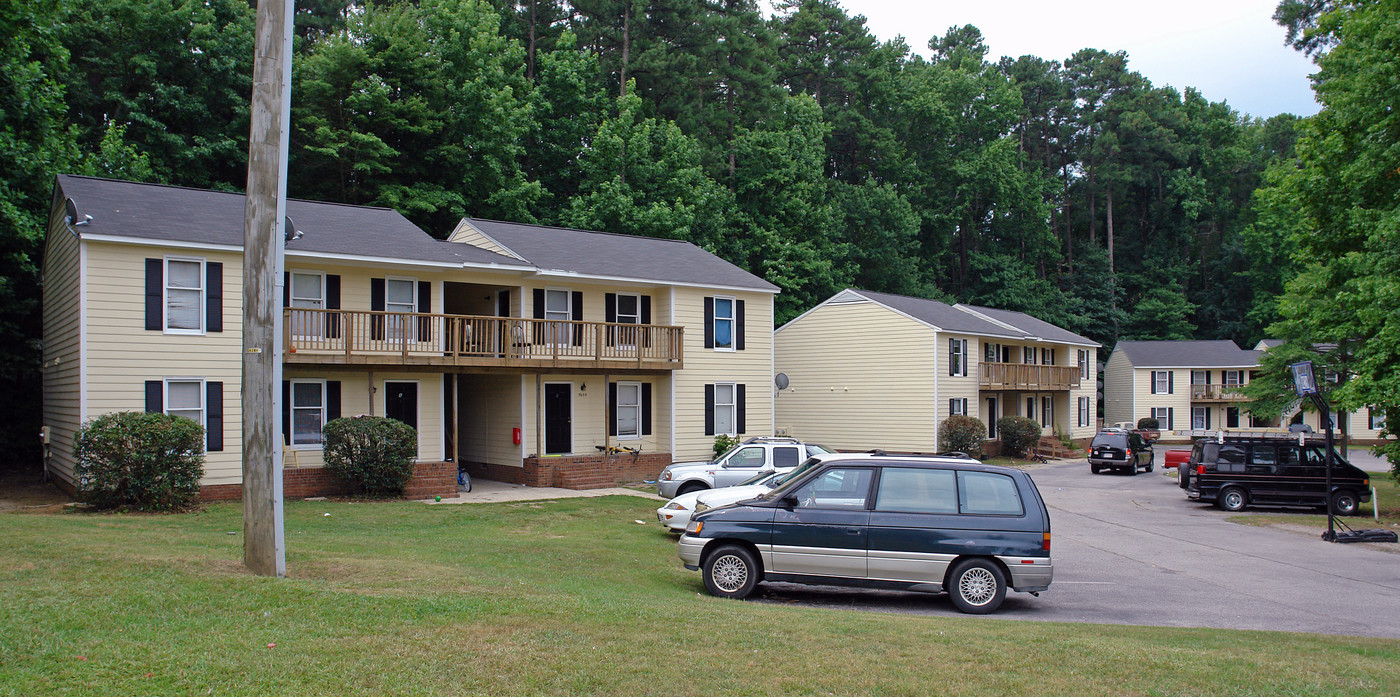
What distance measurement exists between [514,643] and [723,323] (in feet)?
77.2

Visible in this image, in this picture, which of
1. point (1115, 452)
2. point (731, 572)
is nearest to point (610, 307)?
point (731, 572)

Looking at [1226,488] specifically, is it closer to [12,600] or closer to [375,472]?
[375,472]

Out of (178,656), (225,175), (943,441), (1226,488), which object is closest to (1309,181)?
(1226,488)

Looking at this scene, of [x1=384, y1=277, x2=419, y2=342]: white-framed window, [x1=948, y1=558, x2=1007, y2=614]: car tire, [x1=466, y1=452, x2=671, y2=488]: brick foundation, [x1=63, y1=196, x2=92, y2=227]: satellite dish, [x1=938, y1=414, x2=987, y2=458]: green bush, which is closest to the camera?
[x1=948, y1=558, x2=1007, y2=614]: car tire

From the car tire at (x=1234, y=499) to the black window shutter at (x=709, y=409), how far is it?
46.8 ft

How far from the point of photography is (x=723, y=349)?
30.2 m

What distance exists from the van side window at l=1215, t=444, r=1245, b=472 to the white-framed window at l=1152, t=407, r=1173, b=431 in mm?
40850

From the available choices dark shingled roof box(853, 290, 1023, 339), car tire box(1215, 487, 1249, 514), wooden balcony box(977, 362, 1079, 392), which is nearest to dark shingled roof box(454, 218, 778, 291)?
dark shingled roof box(853, 290, 1023, 339)

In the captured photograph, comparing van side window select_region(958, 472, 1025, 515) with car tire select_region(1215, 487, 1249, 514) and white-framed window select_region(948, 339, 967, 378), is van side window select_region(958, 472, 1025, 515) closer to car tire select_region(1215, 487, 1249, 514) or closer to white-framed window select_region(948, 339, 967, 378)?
car tire select_region(1215, 487, 1249, 514)

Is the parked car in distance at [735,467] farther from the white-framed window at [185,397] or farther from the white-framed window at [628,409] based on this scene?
the white-framed window at [185,397]

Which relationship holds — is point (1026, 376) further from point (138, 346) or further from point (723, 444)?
point (138, 346)

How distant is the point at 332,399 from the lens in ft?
74.8

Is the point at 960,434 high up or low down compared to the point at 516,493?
up

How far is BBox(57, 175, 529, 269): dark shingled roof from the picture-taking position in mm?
20109
